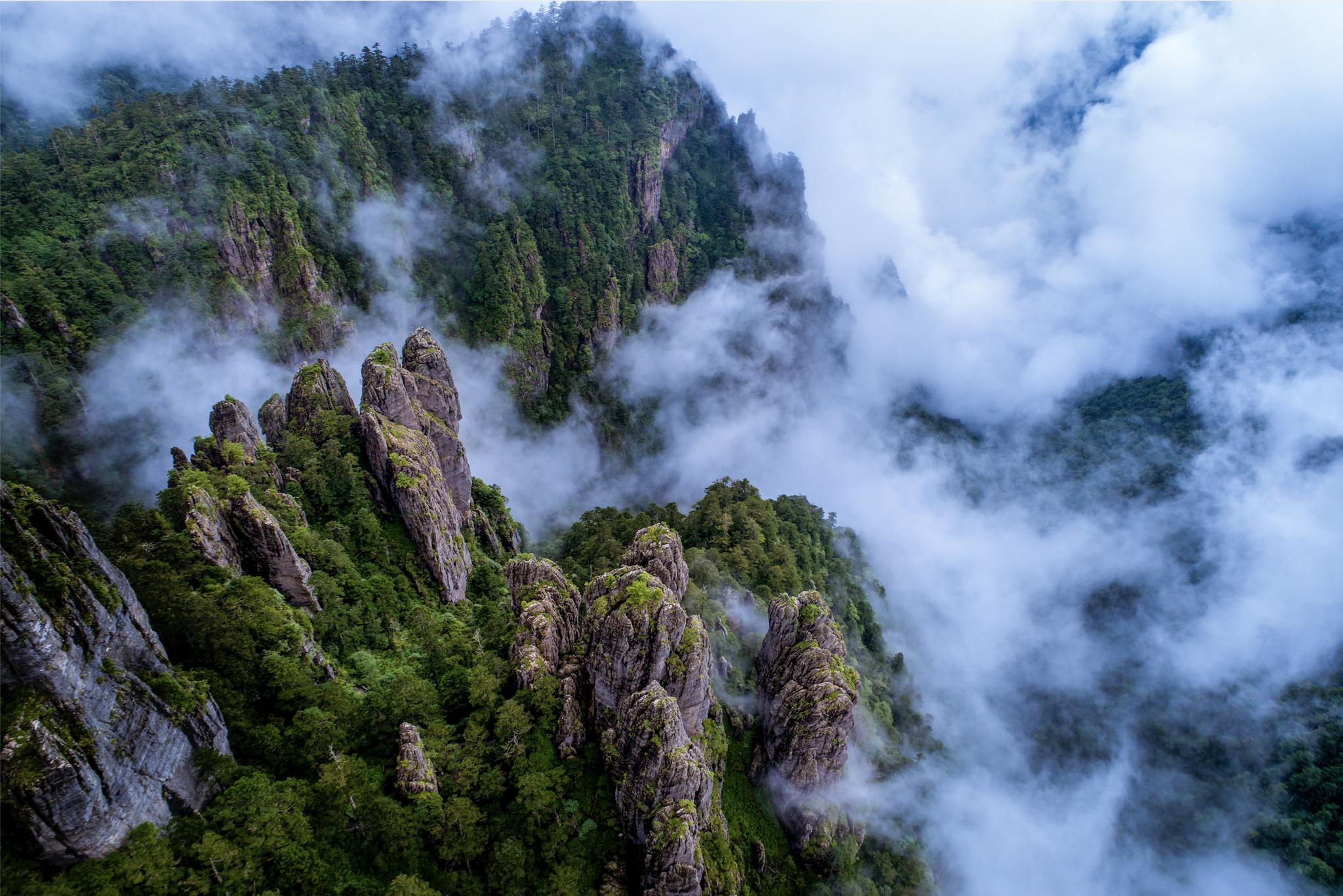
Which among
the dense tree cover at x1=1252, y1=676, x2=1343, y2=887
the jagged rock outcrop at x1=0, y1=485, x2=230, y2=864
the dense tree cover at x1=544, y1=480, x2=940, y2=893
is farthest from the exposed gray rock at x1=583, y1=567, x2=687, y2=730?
the dense tree cover at x1=1252, y1=676, x2=1343, y2=887

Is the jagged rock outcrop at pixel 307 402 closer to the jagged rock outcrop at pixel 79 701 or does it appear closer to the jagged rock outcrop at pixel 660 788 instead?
the jagged rock outcrop at pixel 79 701

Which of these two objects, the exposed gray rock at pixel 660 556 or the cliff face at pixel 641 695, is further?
the exposed gray rock at pixel 660 556

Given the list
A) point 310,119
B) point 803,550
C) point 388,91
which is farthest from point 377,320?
point 803,550

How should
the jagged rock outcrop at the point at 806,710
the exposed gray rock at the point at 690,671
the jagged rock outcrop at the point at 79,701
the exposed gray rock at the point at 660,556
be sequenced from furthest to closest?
the exposed gray rock at the point at 660,556 → the jagged rock outcrop at the point at 806,710 → the exposed gray rock at the point at 690,671 → the jagged rock outcrop at the point at 79,701

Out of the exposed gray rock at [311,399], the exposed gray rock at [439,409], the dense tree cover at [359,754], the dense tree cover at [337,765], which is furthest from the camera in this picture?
the exposed gray rock at [439,409]

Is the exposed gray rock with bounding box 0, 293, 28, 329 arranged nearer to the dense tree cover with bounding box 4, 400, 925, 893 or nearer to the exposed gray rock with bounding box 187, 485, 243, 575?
the dense tree cover with bounding box 4, 400, 925, 893

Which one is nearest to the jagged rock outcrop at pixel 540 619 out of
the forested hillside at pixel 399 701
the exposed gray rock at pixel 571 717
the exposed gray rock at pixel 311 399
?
the forested hillside at pixel 399 701

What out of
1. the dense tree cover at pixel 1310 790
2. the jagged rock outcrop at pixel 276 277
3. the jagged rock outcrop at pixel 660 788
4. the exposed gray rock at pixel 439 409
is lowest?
the jagged rock outcrop at pixel 660 788
